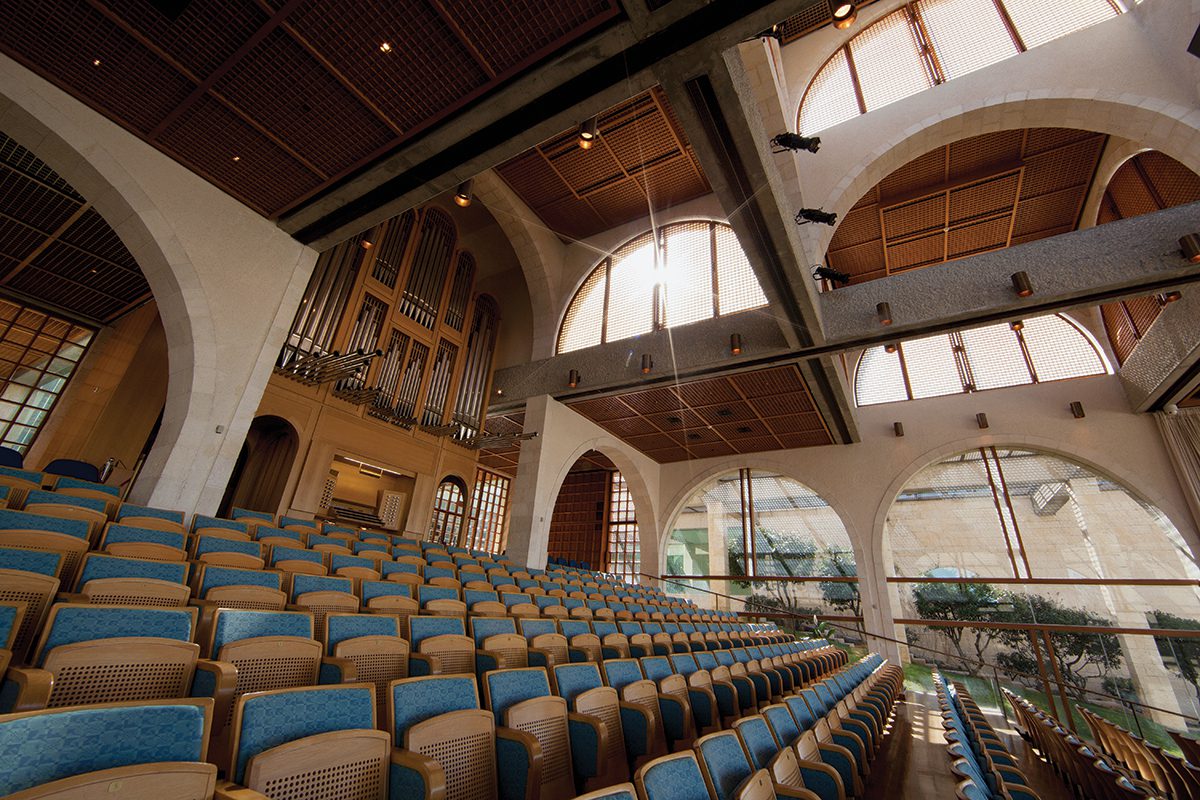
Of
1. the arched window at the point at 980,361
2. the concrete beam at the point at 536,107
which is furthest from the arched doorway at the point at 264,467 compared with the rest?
the arched window at the point at 980,361

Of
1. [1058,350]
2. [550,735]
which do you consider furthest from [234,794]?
[1058,350]

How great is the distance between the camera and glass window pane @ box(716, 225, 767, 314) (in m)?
8.46

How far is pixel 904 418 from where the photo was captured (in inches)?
448

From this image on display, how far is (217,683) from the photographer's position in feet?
5.60

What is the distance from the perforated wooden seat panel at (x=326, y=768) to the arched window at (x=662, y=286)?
8033 millimetres

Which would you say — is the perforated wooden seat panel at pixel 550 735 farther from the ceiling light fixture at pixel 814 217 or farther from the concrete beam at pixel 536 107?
the ceiling light fixture at pixel 814 217

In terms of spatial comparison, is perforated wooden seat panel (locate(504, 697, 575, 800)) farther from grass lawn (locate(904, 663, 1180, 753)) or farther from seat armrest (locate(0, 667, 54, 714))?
grass lawn (locate(904, 663, 1180, 753))

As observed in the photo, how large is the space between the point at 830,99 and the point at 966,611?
34.2 feet

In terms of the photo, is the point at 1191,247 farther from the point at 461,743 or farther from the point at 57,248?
the point at 57,248

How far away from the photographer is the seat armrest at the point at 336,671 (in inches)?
80.0

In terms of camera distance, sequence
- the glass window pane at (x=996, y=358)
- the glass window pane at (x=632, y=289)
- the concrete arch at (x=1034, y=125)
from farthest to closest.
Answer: the glass window pane at (x=996, y=358) < the glass window pane at (x=632, y=289) < the concrete arch at (x=1034, y=125)

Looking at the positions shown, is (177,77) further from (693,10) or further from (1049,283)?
(1049,283)

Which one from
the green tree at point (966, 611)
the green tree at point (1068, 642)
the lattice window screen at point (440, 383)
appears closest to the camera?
the green tree at point (1068, 642)

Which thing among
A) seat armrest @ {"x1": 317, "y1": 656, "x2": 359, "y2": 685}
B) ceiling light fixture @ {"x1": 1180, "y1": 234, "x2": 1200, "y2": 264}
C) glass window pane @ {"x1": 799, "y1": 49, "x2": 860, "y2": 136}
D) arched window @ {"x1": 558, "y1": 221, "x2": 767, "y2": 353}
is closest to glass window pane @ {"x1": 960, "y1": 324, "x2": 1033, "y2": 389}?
ceiling light fixture @ {"x1": 1180, "y1": 234, "x2": 1200, "y2": 264}
